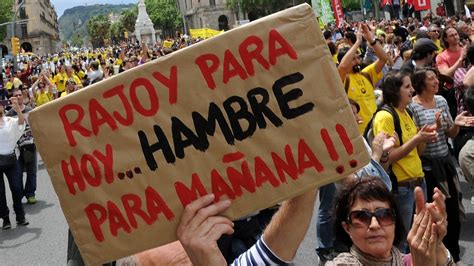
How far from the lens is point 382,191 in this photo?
10.2 ft

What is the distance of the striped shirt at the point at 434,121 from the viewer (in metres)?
5.58

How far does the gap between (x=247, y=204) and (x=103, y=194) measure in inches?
19.2

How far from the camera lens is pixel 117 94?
7.66ft

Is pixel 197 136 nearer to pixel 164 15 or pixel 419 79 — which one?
pixel 419 79

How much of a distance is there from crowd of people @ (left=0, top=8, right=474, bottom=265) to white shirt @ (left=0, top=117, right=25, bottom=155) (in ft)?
0.04

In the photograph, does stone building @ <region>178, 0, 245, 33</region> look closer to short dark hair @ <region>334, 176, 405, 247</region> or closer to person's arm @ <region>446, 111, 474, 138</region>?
person's arm @ <region>446, 111, 474, 138</region>

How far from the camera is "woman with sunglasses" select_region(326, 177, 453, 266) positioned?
2426 millimetres

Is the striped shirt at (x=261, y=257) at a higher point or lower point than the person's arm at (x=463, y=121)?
higher

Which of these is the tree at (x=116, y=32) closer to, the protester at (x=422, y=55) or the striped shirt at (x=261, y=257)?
the protester at (x=422, y=55)

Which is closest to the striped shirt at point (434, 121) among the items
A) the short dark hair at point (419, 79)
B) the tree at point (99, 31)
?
the short dark hair at point (419, 79)

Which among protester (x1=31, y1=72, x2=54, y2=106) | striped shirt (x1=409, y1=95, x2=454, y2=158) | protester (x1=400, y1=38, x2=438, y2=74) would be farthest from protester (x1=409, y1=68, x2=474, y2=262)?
protester (x1=31, y1=72, x2=54, y2=106)

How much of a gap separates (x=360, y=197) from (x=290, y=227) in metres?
0.74

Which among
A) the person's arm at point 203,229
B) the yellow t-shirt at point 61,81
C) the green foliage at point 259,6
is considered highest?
the person's arm at point 203,229

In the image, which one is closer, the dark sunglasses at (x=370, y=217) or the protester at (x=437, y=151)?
the dark sunglasses at (x=370, y=217)
